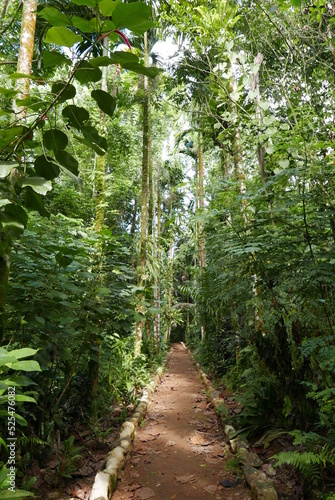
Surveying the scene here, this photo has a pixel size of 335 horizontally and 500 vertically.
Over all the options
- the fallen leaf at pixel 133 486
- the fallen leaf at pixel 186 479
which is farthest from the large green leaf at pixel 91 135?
the fallen leaf at pixel 186 479

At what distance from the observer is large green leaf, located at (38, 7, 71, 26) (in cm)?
73

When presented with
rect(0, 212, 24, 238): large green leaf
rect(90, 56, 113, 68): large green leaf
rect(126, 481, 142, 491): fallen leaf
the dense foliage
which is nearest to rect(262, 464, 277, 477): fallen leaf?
the dense foliage

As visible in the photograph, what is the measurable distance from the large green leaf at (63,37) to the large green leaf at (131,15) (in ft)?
0.34

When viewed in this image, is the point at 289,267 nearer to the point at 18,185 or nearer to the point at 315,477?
the point at 315,477

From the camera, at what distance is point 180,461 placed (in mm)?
3461

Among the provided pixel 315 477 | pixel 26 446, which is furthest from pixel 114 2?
pixel 26 446

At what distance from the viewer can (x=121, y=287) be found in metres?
3.53

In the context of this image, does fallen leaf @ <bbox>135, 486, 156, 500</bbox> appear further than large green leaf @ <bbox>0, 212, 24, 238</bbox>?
Yes

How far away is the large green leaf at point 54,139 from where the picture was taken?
90 cm

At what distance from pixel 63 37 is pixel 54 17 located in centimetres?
4

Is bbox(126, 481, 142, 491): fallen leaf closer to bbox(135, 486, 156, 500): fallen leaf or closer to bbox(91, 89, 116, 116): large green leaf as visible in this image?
bbox(135, 486, 156, 500): fallen leaf

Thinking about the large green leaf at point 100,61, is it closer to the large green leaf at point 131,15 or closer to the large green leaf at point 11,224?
the large green leaf at point 131,15

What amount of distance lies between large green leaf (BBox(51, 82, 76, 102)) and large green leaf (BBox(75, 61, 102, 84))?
0.03 meters

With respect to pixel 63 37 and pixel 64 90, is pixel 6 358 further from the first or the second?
pixel 63 37
